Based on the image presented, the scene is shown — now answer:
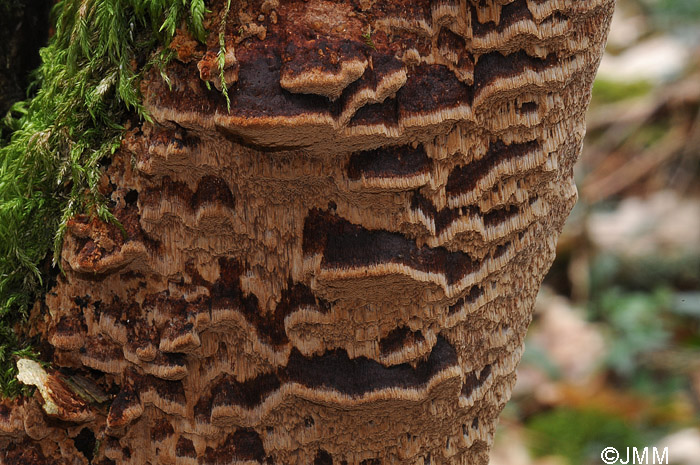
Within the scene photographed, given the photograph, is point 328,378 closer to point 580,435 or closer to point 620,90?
point 580,435

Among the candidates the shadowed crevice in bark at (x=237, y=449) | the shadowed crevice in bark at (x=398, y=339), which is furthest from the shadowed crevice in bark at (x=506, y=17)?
the shadowed crevice in bark at (x=237, y=449)

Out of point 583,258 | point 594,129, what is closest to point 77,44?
point 583,258

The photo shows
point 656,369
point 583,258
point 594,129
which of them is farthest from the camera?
point 594,129

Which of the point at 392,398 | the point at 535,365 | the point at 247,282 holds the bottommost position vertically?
the point at 535,365

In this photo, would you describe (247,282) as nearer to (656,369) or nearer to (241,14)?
(241,14)

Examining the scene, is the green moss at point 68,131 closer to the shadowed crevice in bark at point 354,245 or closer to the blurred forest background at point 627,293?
the shadowed crevice in bark at point 354,245

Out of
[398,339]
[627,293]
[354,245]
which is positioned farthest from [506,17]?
[627,293]
